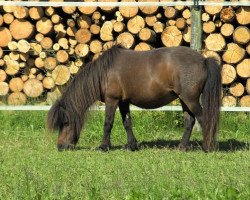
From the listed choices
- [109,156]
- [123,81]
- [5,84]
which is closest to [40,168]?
[109,156]

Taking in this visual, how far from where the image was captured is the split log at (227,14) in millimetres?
10602

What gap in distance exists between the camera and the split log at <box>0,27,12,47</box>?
11.0 metres

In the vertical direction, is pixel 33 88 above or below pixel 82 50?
below

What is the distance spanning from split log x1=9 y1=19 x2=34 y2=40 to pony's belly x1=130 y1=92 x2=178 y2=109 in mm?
2445

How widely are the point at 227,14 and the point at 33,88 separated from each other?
2.72 metres

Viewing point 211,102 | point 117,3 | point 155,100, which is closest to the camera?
point 211,102

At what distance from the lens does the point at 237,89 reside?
1072 centimetres

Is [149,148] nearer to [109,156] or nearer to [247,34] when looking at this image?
[109,156]

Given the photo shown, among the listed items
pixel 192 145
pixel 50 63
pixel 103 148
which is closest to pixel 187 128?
pixel 192 145

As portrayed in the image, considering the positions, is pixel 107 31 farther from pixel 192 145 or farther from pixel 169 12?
pixel 192 145

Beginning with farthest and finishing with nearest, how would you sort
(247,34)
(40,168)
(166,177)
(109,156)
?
1. (247,34)
2. (109,156)
3. (40,168)
4. (166,177)

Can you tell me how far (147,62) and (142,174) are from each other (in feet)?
7.09

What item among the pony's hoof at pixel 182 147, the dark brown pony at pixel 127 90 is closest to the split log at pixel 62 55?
the dark brown pony at pixel 127 90

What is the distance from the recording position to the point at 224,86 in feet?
35.8
